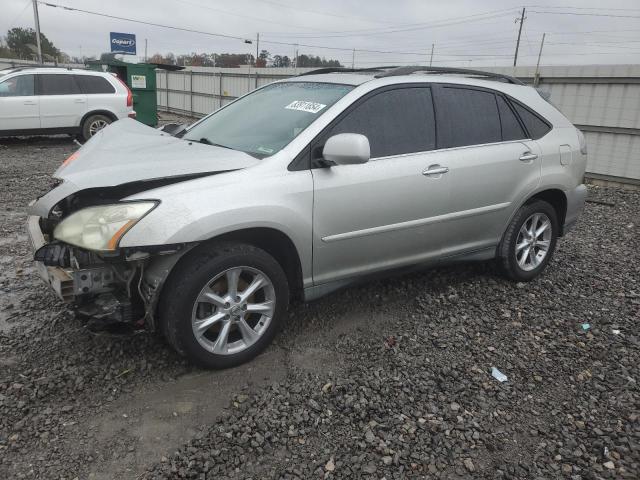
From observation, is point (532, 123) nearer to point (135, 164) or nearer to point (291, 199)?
point (291, 199)

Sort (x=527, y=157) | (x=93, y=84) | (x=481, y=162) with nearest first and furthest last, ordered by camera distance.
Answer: (x=481, y=162) → (x=527, y=157) → (x=93, y=84)

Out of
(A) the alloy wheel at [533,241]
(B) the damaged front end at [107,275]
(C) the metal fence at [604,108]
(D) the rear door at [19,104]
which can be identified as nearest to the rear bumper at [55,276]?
(B) the damaged front end at [107,275]

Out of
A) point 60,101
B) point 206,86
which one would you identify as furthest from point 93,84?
point 206,86

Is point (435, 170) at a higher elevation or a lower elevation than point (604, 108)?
lower

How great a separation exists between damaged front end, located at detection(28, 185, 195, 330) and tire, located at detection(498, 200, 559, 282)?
9.29 feet

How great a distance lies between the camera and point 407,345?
3467 millimetres

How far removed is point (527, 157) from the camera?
167 inches

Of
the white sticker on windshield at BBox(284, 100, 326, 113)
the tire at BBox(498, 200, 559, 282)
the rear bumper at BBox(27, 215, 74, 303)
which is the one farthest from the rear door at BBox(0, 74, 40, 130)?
the tire at BBox(498, 200, 559, 282)

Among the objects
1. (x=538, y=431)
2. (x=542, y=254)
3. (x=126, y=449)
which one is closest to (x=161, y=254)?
(x=126, y=449)

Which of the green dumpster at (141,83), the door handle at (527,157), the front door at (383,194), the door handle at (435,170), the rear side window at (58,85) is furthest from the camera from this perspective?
the green dumpster at (141,83)

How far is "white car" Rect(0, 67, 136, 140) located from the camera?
11.2m

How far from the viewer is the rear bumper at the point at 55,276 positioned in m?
2.61

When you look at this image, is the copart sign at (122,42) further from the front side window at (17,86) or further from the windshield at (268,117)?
the windshield at (268,117)

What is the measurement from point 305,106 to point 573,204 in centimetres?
277
